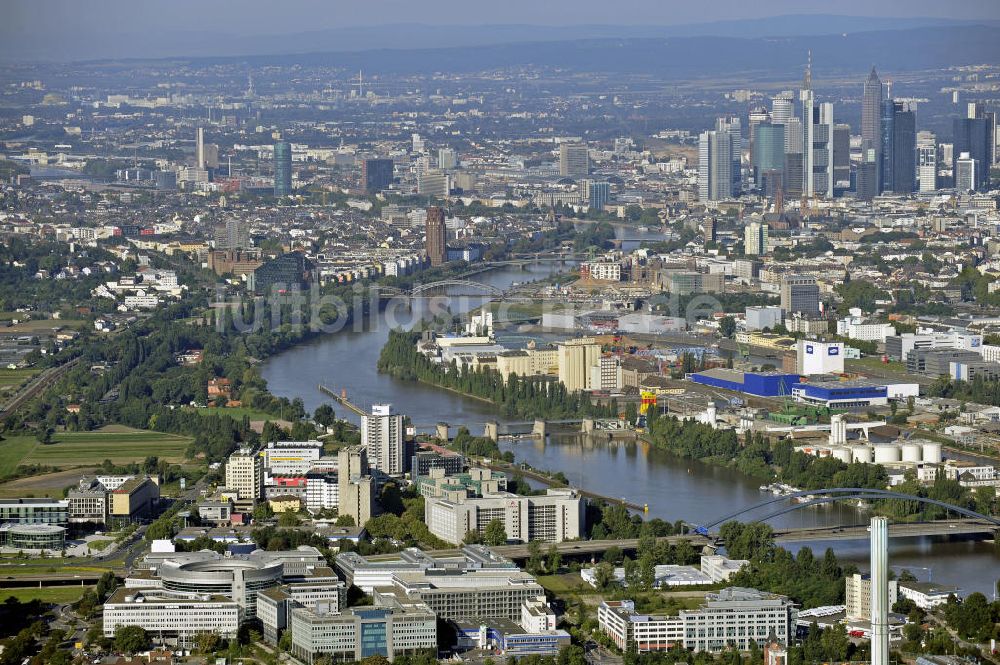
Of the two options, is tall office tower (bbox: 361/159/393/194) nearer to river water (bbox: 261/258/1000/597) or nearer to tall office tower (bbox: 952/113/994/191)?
tall office tower (bbox: 952/113/994/191)

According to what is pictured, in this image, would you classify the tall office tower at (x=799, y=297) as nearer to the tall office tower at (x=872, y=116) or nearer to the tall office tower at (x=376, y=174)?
the tall office tower at (x=872, y=116)

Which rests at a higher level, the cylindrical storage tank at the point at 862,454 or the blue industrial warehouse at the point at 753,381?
the cylindrical storage tank at the point at 862,454

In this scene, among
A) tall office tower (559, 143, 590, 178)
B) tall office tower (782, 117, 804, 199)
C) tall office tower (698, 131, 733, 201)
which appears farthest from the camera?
tall office tower (559, 143, 590, 178)

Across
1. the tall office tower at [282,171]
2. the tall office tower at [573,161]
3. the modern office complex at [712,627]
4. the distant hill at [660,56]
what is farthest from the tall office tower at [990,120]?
the modern office complex at [712,627]

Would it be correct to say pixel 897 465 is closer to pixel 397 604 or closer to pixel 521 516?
pixel 521 516

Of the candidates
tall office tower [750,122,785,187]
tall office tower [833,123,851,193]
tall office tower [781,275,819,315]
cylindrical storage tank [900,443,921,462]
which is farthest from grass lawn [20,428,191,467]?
tall office tower [750,122,785,187]

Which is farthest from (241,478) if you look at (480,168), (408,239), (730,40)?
(730,40)
